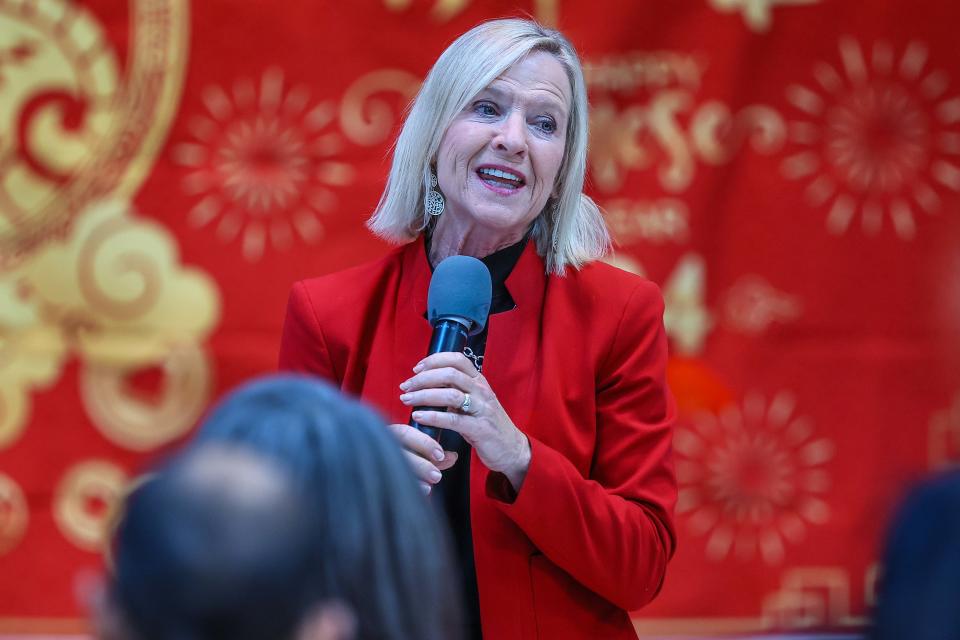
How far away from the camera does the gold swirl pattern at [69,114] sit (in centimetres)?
363

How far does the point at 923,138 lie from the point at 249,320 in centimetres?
201

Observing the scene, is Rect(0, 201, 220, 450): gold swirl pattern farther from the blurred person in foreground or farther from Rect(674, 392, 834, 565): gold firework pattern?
the blurred person in foreground

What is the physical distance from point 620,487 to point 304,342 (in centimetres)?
64

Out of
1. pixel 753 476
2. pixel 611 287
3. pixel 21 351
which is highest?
pixel 611 287

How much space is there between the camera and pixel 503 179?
2.30 m

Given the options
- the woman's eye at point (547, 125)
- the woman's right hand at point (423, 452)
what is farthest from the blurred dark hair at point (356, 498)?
the woman's eye at point (547, 125)

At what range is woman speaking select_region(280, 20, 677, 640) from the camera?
2.04 meters

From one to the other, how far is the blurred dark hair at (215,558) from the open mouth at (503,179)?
1.29 metres

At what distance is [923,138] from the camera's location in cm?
361

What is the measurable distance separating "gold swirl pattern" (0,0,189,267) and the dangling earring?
149cm

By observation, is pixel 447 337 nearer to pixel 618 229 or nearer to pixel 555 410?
pixel 555 410

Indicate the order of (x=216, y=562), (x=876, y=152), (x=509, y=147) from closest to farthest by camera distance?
(x=216, y=562) < (x=509, y=147) < (x=876, y=152)

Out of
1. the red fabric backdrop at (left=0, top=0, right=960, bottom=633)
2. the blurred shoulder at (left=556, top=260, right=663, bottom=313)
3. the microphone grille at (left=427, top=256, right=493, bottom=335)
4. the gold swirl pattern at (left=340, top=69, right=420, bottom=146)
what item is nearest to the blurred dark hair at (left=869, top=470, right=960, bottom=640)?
the microphone grille at (left=427, top=256, right=493, bottom=335)

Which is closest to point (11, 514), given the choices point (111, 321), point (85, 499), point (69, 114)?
point (85, 499)
